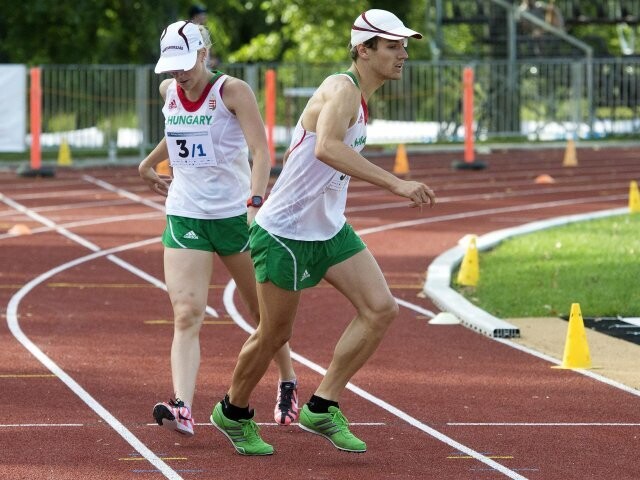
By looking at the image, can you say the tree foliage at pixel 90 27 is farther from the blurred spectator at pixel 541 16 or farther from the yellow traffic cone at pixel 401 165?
the blurred spectator at pixel 541 16

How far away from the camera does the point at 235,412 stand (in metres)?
7.75

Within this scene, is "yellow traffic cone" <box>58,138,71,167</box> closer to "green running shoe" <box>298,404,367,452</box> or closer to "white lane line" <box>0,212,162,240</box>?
"white lane line" <box>0,212,162,240</box>

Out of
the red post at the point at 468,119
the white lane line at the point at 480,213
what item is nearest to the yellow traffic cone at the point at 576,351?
the white lane line at the point at 480,213

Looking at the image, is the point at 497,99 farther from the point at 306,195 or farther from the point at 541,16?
the point at 306,195

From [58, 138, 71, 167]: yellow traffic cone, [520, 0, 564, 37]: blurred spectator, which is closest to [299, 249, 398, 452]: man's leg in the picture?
[58, 138, 71, 167]: yellow traffic cone

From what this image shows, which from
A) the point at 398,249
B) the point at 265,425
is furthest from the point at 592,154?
the point at 265,425

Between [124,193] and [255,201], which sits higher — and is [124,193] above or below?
below

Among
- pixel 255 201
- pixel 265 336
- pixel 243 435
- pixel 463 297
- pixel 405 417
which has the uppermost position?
pixel 255 201

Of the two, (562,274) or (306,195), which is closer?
(306,195)

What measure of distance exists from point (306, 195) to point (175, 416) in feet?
3.93

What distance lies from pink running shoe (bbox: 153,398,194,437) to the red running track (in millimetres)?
128

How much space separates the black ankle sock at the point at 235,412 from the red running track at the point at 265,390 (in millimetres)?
162

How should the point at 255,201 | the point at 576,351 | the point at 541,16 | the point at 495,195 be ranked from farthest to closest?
the point at 541,16 → the point at 495,195 → the point at 576,351 → the point at 255,201

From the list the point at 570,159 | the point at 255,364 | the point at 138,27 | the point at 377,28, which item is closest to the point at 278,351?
the point at 255,364
